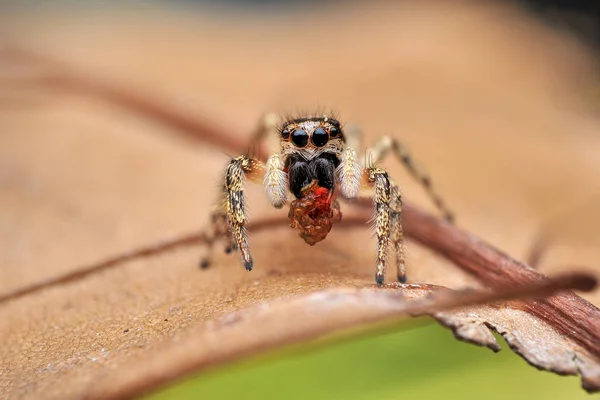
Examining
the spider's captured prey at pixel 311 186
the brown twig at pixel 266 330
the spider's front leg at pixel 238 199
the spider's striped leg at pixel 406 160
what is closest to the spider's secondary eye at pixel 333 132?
the spider's captured prey at pixel 311 186

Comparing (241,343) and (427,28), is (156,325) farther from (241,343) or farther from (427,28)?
(427,28)

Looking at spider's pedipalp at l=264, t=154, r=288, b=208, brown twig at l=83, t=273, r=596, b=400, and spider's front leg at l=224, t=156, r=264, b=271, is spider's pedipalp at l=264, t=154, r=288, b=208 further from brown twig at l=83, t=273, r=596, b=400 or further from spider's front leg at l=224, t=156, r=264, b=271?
brown twig at l=83, t=273, r=596, b=400

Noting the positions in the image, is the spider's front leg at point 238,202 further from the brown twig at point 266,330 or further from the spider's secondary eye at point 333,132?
the brown twig at point 266,330

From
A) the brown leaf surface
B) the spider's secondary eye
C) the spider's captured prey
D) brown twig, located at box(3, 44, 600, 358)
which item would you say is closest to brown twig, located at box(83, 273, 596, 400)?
the brown leaf surface

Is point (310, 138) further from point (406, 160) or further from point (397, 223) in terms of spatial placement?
point (406, 160)

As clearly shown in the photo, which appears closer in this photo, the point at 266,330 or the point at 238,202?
the point at 266,330

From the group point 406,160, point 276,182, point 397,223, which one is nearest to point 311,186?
point 276,182
